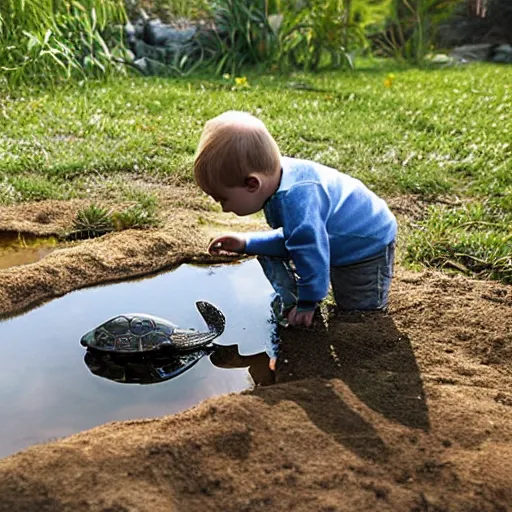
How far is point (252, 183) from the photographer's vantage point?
2.71 m

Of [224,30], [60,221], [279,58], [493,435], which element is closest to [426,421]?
[493,435]

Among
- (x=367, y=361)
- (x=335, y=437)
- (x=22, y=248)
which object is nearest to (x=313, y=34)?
(x=22, y=248)

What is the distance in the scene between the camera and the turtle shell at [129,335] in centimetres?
273

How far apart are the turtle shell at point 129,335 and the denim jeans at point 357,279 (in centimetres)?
52

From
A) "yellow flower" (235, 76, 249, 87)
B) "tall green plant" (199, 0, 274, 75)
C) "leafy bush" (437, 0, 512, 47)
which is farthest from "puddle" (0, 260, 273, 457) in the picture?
"leafy bush" (437, 0, 512, 47)

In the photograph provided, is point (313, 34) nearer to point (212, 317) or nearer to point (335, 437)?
point (212, 317)

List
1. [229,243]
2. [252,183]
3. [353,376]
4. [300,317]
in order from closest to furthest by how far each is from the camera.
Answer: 1. [353,376]
2. [252,183]
3. [300,317]
4. [229,243]

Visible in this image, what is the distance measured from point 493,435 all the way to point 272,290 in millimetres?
1371

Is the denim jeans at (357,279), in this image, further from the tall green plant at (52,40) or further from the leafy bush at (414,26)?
the leafy bush at (414,26)

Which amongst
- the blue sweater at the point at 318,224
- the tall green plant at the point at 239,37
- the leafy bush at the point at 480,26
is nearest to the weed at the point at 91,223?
the blue sweater at the point at 318,224

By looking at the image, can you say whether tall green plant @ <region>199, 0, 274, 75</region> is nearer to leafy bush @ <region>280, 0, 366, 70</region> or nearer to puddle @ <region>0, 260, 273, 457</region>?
leafy bush @ <region>280, 0, 366, 70</region>

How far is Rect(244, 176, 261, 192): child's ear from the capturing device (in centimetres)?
270

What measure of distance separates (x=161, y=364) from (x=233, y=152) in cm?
85

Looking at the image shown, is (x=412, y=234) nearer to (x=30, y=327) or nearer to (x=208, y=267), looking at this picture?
(x=208, y=267)
